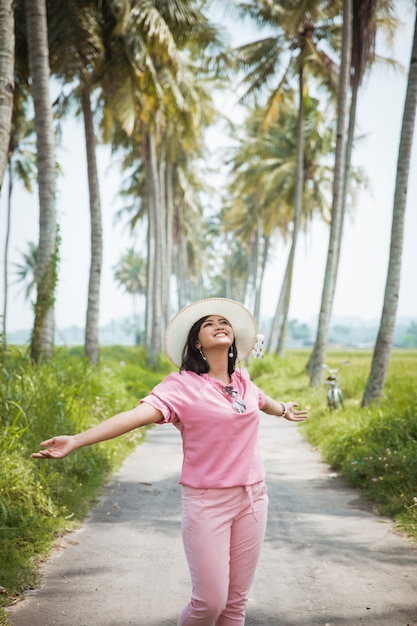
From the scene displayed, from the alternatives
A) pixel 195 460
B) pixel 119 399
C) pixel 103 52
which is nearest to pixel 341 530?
pixel 195 460

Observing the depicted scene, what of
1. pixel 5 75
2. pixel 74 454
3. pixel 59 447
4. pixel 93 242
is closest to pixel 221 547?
pixel 59 447

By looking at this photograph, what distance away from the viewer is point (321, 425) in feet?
40.4

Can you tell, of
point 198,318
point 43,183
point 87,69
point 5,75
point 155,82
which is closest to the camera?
point 198,318

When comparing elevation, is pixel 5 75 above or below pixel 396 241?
above

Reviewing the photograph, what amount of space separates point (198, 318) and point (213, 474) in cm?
87

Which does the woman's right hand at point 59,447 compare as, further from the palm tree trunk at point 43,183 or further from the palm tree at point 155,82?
the palm tree at point 155,82

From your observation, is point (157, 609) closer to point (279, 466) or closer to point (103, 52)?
point (279, 466)

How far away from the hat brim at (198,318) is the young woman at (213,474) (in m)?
0.22

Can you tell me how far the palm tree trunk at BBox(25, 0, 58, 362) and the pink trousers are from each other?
303 inches

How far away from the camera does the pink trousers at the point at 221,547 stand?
3133 millimetres

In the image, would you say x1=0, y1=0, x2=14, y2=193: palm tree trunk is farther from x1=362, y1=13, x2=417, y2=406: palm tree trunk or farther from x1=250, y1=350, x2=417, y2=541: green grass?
x1=362, y1=13, x2=417, y2=406: palm tree trunk

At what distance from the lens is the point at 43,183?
1107 centimetres

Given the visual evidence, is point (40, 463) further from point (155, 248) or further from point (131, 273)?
point (131, 273)

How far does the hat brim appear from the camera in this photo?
12.1 ft
